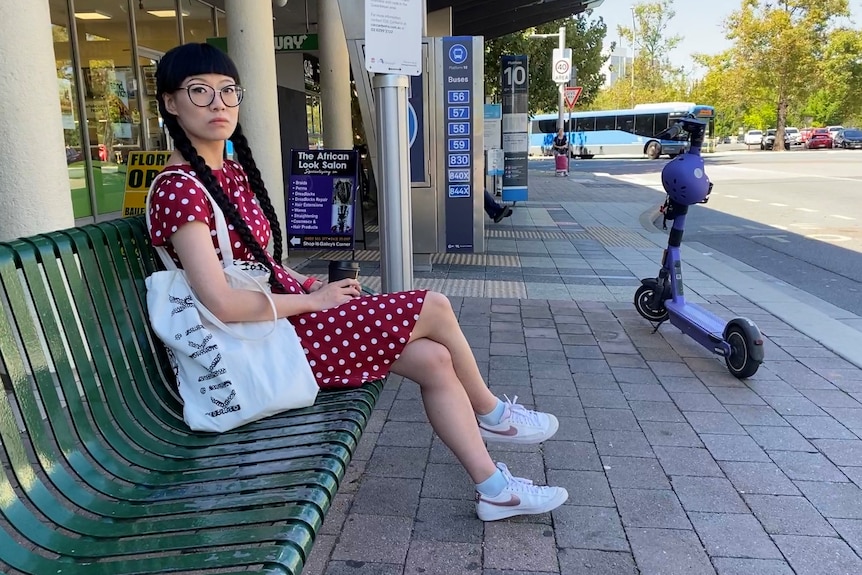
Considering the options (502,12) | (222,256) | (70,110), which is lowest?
(222,256)

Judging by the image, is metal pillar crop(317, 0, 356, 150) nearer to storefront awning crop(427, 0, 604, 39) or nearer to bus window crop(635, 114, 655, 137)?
storefront awning crop(427, 0, 604, 39)

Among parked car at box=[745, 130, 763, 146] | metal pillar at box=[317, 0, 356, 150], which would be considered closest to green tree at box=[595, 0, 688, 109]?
parked car at box=[745, 130, 763, 146]

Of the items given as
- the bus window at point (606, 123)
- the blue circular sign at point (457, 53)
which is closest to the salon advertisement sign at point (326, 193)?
the blue circular sign at point (457, 53)

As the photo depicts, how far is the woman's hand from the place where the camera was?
7.41 feet

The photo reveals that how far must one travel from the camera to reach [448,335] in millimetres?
2434

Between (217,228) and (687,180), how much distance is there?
9.93 ft

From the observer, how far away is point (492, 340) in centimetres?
466

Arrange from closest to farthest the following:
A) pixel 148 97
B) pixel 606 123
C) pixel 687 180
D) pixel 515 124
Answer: pixel 687 180 → pixel 148 97 → pixel 515 124 → pixel 606 123

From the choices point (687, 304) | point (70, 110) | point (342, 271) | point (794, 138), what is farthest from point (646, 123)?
point (342, 271)

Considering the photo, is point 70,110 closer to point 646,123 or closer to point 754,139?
point 646,123

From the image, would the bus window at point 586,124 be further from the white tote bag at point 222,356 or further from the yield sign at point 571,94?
the white tote bag at point 222,356

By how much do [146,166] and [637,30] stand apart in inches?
2391

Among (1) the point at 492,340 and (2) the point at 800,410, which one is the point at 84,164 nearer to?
(1) the point at 492,340

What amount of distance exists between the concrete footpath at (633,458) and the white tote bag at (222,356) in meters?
0.62
